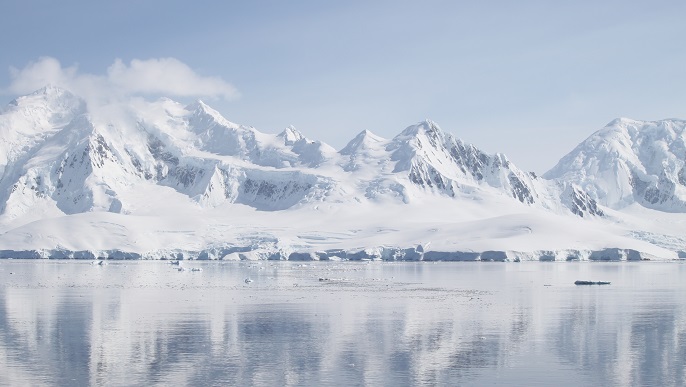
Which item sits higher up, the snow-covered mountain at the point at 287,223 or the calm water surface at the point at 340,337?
the snow-covered mountain at the point at 287,223

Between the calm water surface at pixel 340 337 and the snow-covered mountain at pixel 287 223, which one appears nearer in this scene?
the calm water surface at pixel 340 337

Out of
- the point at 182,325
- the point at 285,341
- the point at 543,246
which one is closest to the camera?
the point at 285,341

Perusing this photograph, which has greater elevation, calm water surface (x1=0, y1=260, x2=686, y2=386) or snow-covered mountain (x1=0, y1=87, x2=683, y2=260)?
snow-covered mountain (x1=0, y1=87, x2=683, y2=260)

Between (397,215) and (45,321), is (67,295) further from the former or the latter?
(397,215)

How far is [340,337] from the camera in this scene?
1464 inches

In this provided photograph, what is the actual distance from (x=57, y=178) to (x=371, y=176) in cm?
7202

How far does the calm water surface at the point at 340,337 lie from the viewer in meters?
28.4

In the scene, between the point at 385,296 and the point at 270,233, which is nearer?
the point at 385,296

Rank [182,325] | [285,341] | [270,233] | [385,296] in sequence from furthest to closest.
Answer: [270,233] → [385,296] → [182,325] → [285,341]

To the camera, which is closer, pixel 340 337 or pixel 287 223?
pixel 340 337

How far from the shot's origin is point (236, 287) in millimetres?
68312

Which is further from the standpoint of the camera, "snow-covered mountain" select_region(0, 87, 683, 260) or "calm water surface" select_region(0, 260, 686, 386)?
"snow-covered mountain" select_region(0, 87, 683, 260)

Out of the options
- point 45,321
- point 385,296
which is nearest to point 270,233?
point 385,296

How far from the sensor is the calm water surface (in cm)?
2839
